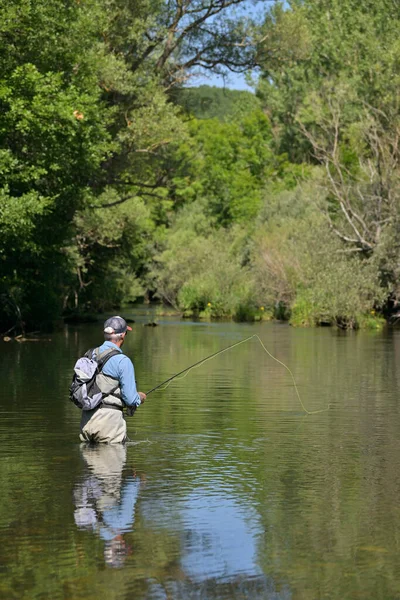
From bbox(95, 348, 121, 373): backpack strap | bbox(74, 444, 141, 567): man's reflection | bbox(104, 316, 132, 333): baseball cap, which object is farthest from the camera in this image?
bbox(104, 316, 132, 333): baseball cap

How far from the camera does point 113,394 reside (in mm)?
11969

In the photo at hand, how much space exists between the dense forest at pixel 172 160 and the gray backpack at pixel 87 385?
710 inches

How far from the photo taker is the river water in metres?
6.97

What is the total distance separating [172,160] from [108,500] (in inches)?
1412

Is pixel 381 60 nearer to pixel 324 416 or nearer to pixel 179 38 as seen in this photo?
pixel 179 38

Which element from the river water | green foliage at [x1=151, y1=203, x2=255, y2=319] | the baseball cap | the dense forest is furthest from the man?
green foliage at [x1=151, y1=203, x2=255, y2=319]

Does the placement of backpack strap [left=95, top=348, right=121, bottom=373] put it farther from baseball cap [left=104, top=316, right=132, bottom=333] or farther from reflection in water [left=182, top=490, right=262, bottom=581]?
reflection in water [left=182, top=490, right=262, bottom=581]

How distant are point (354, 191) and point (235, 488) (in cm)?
4170

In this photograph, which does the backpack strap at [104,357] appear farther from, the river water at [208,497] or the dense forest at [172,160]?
the dense forest at [172,160]

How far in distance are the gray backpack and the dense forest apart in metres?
18.0

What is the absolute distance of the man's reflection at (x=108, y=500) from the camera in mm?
7890

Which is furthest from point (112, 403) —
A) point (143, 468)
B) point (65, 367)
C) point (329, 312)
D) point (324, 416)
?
point (329, 312)

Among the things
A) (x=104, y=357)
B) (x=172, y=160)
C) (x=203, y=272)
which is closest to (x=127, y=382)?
(x=104, y=357)

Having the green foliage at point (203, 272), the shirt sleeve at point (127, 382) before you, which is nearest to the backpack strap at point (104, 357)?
the shirt sleeve at point (127, 382)
